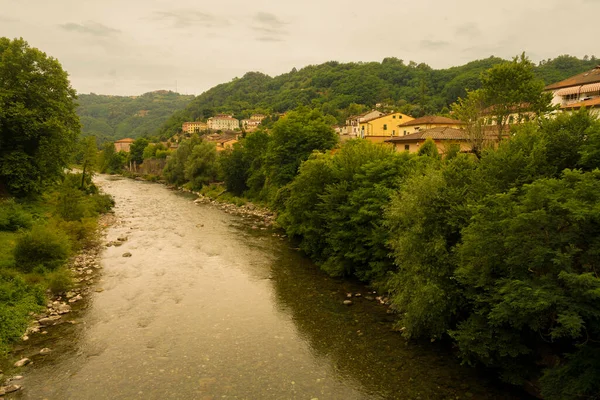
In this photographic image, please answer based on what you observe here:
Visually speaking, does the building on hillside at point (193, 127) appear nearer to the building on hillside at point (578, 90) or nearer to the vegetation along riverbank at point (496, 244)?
the building on hillside at point (578, 90)

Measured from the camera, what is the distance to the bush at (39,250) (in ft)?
61.1

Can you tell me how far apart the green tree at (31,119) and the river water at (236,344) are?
10.8m

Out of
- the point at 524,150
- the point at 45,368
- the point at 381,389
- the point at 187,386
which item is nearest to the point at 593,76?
the point at 524,150

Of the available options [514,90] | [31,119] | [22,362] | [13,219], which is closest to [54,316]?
[22,362]

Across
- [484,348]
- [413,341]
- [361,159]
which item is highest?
[361,159]

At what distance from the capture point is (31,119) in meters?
26.7

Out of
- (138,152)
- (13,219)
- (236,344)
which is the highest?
(138,152)

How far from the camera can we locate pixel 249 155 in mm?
51125

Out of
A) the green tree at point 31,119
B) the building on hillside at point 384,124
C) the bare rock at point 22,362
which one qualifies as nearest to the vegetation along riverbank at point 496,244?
the bare rock at point 22,362

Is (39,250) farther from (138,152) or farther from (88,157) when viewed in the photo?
(138,152)

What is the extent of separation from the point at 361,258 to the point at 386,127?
39.8m

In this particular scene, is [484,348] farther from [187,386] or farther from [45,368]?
[45,368]

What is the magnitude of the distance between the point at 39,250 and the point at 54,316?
479 centimetres

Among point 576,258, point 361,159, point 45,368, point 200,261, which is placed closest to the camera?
point 576,258
